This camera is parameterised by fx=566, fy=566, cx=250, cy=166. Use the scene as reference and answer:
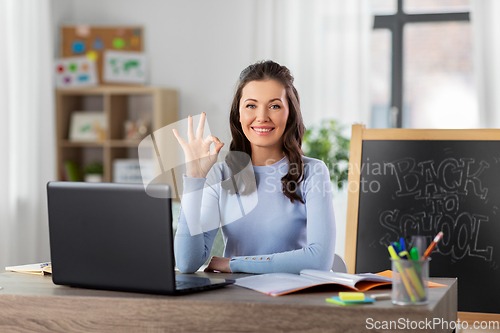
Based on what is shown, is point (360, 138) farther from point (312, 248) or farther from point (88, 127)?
point (88, 127)

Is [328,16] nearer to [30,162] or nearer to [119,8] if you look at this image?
[119,8]

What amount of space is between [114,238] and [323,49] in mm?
3120

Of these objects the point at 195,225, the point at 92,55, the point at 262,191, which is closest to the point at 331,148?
the point at 92,55

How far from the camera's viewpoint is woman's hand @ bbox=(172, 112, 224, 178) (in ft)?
4.74

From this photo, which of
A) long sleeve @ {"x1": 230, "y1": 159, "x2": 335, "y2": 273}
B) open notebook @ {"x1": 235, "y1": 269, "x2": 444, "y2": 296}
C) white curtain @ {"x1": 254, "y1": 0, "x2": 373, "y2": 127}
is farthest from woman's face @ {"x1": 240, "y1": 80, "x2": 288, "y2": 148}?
white curtain @ {"x1": 254, "y1": 0, "x2": 373, "y2": 127}

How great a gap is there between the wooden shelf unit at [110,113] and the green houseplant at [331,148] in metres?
1.05

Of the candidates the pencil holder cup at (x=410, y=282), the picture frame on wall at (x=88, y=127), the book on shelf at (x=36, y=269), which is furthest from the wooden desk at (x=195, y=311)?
the picture frame on wall at (x=88, y=127)

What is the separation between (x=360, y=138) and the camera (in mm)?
2238

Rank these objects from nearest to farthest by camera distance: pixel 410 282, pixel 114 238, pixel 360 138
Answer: pixel 410 282
pixel 114 238
pixel 360 138

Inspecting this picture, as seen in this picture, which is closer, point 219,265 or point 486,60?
point 219,265

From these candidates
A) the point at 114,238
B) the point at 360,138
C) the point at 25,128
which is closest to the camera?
the point at 114,238

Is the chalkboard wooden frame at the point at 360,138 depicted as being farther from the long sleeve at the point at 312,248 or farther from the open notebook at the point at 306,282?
the open notebook at the point at 306,282

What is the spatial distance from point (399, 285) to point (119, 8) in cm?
378

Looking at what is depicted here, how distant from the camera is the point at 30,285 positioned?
50.1 inches
